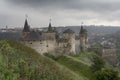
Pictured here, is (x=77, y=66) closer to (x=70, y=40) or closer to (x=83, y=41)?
(x=70, y=40)

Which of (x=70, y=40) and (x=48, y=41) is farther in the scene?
(x=70, y=40)

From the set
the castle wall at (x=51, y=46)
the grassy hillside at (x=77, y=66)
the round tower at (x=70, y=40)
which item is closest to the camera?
the grassy hillside at (x=77, y=66)

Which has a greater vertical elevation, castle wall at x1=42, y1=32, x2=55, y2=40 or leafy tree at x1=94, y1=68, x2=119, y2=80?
castle wall at x1=42, y1=32, x2=55, y2=40

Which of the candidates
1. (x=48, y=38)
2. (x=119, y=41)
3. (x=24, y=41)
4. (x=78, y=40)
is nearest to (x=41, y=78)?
(x=24, y=41)

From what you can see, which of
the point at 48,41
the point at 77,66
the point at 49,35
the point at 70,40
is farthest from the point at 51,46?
the point at 77,66

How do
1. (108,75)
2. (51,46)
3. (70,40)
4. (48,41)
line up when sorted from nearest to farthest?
1. (108,75)
2. (48,41)
3. (51,46)
4. (70,40)

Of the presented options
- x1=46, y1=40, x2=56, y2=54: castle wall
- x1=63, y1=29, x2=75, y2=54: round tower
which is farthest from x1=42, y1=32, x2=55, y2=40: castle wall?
x1=63, y1=29, x2=75, y2=54: round tower

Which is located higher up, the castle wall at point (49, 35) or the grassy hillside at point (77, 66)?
the castle wall at point (49, 35)

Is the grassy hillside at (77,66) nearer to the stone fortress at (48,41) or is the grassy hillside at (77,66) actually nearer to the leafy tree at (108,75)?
the stone fortress at (48,41)

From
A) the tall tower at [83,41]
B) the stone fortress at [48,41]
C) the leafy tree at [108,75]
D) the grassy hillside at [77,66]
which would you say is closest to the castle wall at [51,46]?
the stone fortress at [48,41]

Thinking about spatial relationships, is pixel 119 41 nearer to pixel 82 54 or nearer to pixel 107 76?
pixel 82 54

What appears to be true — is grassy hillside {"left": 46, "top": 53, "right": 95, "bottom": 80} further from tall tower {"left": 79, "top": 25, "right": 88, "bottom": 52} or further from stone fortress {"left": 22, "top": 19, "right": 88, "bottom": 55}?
tall tower {"left": 79, "top": 25, "right": 88, "bottom": 52}

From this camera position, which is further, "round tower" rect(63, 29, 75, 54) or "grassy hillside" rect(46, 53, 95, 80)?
"round tower" rect(63, 29, 75, 54)

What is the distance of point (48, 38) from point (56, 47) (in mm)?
2639
